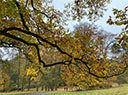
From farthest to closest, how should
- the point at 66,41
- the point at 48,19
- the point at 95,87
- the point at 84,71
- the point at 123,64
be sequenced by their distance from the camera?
the point at 95,87 → the point at 48,19 → the point at 84,71 → the point at 123,64 → the point at 66,41

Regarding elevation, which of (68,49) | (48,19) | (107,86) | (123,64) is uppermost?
(48,19)

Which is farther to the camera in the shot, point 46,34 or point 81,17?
point 81,17

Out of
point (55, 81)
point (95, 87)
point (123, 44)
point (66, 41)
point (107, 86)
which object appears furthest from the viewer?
point (55, 81)

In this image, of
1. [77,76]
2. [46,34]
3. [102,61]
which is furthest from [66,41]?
[77,76]

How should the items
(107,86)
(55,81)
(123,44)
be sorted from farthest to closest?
(55,81) → (107,86) → (123,44)

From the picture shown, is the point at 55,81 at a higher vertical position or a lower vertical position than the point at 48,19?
lower

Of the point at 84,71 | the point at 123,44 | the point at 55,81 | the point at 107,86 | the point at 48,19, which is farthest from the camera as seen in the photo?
the point at 55,81

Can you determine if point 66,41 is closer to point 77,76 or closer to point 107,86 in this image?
→ point 77,76

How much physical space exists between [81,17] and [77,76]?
286 centimetres

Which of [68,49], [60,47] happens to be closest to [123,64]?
[68,49]

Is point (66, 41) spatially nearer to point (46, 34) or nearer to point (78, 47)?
point (78, 47)

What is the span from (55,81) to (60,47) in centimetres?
2367

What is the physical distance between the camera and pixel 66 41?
440cm

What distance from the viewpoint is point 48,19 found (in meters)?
5.42
